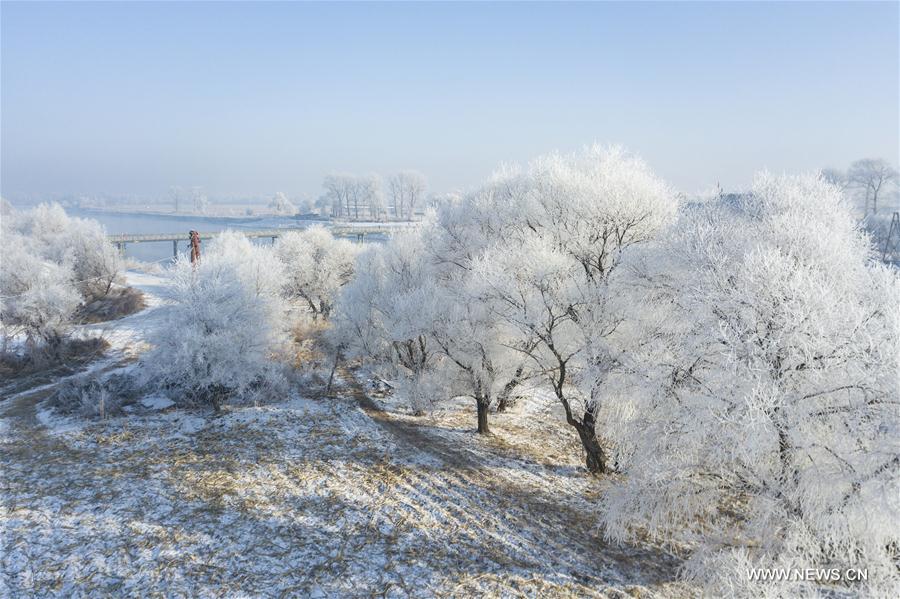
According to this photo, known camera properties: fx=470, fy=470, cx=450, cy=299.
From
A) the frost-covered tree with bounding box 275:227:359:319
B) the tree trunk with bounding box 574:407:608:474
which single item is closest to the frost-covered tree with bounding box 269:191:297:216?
the frost-covered tree with bounding box 275:227:359:319

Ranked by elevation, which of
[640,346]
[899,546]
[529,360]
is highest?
[640,346]

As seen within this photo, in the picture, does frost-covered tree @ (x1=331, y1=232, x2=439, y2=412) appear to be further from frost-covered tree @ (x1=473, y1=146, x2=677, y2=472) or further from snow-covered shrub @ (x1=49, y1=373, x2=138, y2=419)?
snow-covered shrub @ (x1=49, y1=373, x2=138, y2=419)

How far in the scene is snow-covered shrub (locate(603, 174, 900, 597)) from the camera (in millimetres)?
7805

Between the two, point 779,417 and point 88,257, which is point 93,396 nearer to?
point 779,417

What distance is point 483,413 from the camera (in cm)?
1881

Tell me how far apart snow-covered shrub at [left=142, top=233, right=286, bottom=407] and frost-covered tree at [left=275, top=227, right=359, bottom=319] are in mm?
22466

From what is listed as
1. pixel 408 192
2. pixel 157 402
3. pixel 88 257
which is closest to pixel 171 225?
pixel 408 192

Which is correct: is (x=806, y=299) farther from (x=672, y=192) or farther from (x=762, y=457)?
(x=672, y=192)

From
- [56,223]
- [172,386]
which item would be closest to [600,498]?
[172,386]

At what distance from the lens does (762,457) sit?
8984 mm

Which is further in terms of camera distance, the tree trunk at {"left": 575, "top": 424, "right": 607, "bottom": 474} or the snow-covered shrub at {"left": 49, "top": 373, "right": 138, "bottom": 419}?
the snow-covered shrub at {"left": 49, "top": 373, "right": 138, "bottom": 419}

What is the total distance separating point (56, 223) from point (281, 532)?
220 feet

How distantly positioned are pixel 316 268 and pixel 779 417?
4127 cm

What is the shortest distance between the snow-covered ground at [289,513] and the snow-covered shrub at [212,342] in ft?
4.23
